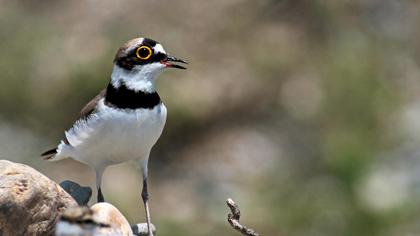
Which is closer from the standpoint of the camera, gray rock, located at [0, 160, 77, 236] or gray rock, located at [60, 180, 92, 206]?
gray rock, located at [0, 160, 77, 236]

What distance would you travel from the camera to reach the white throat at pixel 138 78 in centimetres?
618

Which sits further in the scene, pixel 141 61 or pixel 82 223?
pixel 141 61

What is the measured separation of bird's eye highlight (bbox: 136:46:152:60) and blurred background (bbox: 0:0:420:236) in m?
5.26

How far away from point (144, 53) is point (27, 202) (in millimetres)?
1444

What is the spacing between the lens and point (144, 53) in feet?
20.4

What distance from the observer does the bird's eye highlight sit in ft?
20.4

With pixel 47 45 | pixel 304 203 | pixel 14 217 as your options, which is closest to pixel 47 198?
pixel 14 217

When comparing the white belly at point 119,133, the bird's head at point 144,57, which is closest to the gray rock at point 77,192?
the white belly at point 119,133

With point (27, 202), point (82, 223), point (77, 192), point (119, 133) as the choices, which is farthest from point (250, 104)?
point (82, 223)

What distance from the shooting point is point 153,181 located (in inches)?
518

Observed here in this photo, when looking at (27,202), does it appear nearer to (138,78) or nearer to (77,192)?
(77,192)

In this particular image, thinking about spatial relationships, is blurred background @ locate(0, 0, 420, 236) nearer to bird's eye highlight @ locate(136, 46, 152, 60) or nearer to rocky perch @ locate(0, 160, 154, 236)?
bird's eye highlight @ locate(136, 46, 152, 60)

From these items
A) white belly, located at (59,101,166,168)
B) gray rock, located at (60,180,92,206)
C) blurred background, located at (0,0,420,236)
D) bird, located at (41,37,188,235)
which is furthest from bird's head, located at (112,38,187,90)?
blurred background, located at (0,0,420,236)

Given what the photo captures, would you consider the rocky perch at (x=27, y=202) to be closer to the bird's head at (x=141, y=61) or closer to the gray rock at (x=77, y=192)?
the gray rock at (x=77, y=192)
